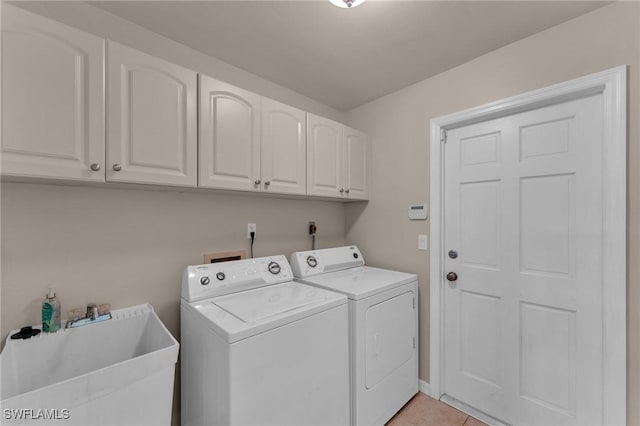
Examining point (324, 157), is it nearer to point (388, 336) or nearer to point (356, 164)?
point (356, 164)

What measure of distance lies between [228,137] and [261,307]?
0.98m

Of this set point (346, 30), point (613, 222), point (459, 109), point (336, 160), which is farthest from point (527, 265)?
point (346, 30)

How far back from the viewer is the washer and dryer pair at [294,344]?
1.20 m

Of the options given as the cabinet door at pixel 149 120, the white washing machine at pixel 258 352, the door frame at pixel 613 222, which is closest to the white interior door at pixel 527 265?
the door frame at pixel 613 222

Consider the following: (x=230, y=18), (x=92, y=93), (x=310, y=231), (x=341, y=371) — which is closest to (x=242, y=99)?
(x=230, y=18)

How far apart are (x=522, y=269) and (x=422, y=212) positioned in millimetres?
733

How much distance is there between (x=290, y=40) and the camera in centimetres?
170

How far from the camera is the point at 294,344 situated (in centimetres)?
133

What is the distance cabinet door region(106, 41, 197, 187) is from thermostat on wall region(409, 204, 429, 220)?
1.61 meters

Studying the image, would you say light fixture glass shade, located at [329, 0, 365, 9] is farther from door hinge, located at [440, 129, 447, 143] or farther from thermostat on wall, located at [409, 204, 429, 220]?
thermostat on wall, located at [409, 204, 429, 220]

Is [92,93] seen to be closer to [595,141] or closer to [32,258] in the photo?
[32,258]

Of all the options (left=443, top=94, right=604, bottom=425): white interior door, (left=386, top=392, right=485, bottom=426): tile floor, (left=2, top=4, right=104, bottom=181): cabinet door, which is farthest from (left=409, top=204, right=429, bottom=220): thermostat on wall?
(left=2, top=4, right=104, bottom=181): cabinet door

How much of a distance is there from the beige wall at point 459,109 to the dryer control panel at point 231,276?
986 mm

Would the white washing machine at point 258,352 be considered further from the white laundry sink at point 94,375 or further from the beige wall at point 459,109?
the beige wall at point 459,109
